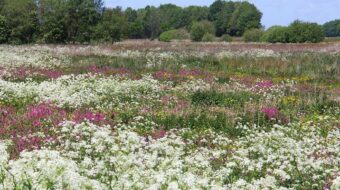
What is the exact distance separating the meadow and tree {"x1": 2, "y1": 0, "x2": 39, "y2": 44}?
3573 cm

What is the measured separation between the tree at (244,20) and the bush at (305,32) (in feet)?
207

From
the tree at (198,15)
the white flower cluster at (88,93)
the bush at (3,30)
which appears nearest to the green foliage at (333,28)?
the tree at (198,15)

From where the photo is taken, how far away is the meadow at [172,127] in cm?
718

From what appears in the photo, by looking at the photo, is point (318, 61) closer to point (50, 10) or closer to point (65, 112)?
point (65, 112)

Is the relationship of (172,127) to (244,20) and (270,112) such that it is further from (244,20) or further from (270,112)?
(244,20)

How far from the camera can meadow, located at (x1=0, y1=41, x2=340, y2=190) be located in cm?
718

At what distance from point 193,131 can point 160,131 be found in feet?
3.24

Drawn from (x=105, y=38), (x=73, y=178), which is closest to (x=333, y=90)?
(x=73, y=178)

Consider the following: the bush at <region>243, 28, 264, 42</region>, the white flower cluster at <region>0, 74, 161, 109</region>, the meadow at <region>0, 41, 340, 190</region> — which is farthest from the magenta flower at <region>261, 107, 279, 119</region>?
the bush at <region>243, 28, 264, 42</region>

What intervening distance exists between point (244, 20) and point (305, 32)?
70.4m

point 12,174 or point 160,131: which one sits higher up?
point 12,174

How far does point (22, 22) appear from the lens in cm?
6581

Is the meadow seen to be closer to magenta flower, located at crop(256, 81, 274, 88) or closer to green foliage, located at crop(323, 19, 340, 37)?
magenta flower, located at crop(256, 81, 274, 88)

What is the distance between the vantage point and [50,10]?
213 feet
